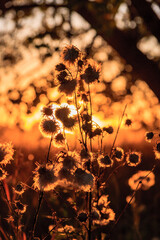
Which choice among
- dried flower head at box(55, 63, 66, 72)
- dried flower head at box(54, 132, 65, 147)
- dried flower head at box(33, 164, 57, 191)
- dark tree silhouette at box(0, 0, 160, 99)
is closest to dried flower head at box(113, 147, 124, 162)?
dried flower head at box(54, 132, 65, 147)

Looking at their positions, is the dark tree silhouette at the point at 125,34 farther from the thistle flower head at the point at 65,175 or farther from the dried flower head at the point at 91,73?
the thistle flower head at the point at 65,175

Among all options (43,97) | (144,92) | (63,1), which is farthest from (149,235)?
(63,1)

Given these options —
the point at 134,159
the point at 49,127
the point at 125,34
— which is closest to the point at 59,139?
the point at 49,127

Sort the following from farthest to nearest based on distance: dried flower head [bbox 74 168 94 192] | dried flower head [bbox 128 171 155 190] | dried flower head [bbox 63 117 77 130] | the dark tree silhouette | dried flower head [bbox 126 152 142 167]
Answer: the dark tree silhouette → dried flower head [bbox 128 171 155 190] → dried flower head [bbox 126 152 142 167] → dried flower head [bbox 63 117 77 130] → dried flower head [bbox 74 168 94 192]

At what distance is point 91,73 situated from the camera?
4.41 feet

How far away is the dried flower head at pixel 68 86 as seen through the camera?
1.31 meters

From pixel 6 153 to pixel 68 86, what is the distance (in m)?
0.44

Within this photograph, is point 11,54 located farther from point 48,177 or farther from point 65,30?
point 48,177

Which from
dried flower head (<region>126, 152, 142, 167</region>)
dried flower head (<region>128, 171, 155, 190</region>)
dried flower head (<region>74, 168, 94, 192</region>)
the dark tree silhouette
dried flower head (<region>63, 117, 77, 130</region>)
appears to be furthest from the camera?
the dark tree silhouette

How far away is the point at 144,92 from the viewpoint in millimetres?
3902

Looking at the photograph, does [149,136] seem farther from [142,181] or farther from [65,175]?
[142,181]

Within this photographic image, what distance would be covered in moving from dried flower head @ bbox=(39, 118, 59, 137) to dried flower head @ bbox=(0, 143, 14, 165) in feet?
0.59

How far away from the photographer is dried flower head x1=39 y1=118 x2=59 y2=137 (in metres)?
1.32

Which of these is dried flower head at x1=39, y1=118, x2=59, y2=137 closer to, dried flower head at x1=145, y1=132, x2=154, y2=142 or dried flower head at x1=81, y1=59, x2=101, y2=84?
dried flower head at x1=81, y1=59, x2=101, y2=84
